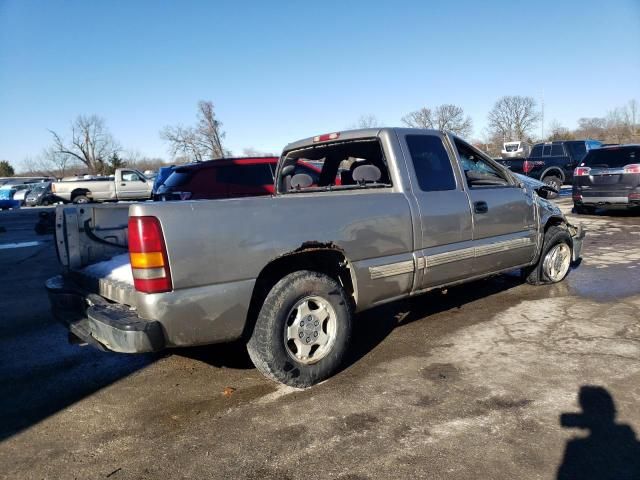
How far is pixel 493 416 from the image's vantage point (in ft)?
9.61

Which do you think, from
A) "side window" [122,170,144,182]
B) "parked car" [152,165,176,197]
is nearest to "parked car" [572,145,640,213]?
"parked car" [152,165,176,197]

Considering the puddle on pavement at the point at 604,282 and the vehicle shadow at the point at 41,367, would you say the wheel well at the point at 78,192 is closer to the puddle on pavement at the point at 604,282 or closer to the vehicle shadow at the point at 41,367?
the vehicle shadow at the point at 41,367

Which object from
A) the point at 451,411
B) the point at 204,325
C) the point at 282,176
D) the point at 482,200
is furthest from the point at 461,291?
the point at 204,325

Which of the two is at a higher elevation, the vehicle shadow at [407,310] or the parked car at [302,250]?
the parked car at [302,250]

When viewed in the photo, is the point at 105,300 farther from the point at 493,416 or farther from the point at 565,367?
the point at 565,367

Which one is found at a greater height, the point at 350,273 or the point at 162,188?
the point at 162,188

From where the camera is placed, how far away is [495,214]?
15.4ft

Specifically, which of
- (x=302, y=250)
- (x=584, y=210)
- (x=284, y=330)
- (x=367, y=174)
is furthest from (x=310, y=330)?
(x=584, y=210)

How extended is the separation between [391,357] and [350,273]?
83 centimetres

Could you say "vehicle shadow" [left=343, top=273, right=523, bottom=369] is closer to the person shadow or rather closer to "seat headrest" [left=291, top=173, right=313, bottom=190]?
"seat headrest" [left=291, top=173, right=313, bottom=190]

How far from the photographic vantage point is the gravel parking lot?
2547mm

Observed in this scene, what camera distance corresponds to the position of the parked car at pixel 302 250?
9.50 feet

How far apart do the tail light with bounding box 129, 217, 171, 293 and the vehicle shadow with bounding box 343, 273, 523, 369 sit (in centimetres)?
167

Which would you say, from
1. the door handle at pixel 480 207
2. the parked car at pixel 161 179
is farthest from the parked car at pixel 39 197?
the door handle at pixel 480 207
